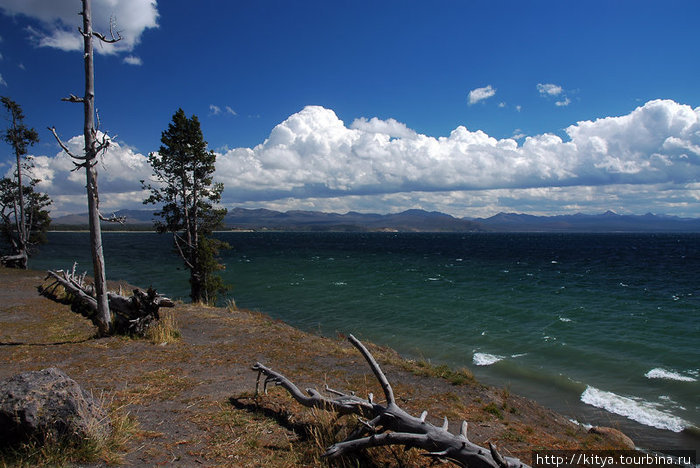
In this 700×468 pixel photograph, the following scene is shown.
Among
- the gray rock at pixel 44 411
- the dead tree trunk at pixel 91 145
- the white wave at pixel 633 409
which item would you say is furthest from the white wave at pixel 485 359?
the dead tree trunk at pixel 91 145

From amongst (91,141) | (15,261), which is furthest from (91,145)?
(15,261)

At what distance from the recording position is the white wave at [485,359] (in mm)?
14500

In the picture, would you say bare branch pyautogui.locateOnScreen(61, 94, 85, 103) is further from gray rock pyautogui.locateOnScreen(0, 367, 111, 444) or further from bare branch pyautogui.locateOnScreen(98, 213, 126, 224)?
gray rock pyautogui.locateOnScreen(0, 367, 111, 444)

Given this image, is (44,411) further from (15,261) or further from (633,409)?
(15,261)

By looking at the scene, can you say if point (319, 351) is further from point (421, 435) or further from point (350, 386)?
point (421, 435)

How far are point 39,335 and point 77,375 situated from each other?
17.7 feet

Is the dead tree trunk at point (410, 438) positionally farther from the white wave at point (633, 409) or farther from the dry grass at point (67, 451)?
the white wave at point (633, 409)

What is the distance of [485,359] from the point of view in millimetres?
14945

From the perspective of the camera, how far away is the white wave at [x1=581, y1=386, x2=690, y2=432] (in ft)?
32.2

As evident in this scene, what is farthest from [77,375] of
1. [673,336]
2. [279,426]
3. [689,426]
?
[673,336]

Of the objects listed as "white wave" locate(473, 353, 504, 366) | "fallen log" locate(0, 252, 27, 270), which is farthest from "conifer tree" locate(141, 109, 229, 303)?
"fallen log" locate(0, 252, 27, 270)

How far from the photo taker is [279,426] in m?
6.27

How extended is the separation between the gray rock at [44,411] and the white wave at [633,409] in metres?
12.6

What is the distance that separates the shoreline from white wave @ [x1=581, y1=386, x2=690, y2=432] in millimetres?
2265
